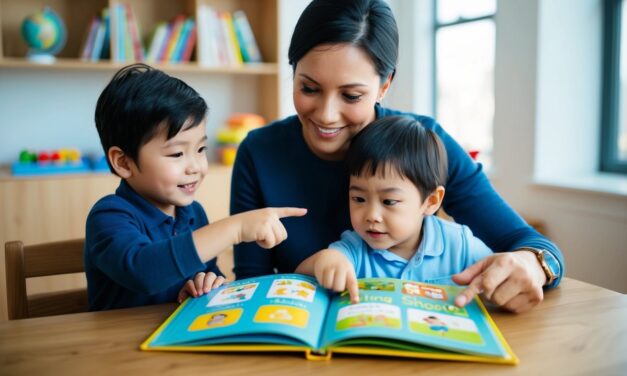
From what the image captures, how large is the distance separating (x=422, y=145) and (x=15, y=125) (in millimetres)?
2600

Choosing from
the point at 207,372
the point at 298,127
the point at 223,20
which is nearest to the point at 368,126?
the point at 298,127

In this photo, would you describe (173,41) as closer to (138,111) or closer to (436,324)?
(138,111)

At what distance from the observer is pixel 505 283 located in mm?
927

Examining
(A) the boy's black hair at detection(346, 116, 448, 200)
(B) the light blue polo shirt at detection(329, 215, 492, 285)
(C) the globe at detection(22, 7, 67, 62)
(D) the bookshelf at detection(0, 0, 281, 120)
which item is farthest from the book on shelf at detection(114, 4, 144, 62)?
(B) the light blue polo shirt at detection(329, 215, 492, 285)

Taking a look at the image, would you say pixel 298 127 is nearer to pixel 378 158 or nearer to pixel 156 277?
pixel 378 158

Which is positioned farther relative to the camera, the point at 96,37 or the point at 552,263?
the point at 96,37

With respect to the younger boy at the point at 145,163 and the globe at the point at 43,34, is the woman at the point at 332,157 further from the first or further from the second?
the globe at the point at 43,34

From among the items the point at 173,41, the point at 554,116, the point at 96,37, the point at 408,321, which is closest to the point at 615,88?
the point at 554,116

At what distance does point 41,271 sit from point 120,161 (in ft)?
1.09

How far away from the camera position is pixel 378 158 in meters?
1.13

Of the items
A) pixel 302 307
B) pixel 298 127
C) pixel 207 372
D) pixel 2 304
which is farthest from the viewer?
pixel 2 304

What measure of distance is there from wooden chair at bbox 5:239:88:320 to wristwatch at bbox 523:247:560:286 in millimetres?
1040

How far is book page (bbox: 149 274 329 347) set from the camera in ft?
2.53

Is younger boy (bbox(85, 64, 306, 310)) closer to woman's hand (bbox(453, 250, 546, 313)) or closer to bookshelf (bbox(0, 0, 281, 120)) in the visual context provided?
woman's hand (bbox(453, 250, 546, 313))
